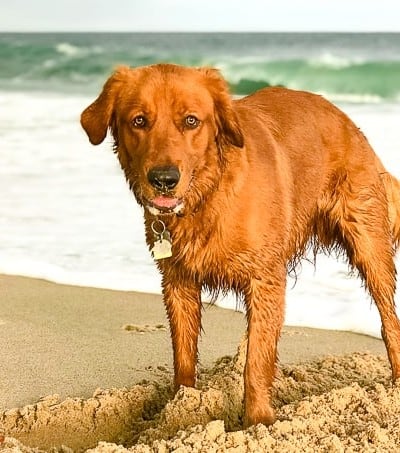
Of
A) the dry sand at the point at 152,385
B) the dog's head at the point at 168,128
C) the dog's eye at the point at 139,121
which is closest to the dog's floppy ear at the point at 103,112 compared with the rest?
the dog's head at the point at 168,128

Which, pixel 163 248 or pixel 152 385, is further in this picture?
pixel 152 385

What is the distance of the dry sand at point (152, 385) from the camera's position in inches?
128

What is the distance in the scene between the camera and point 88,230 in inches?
289

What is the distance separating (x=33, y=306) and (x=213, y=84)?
7.98 feet

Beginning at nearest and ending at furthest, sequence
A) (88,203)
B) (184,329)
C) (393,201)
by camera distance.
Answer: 1. (184,329)
2. (393,201)
3. (88,203)

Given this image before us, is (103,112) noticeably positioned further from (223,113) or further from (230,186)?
(230,186)

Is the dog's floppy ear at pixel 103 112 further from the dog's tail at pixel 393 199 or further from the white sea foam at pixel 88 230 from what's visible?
the white sea foam at pixel 88 230

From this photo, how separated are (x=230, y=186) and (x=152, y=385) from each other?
106cm

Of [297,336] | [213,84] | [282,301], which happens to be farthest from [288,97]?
[297,336]

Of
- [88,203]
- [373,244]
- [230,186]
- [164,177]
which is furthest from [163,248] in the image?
A: [88,203]

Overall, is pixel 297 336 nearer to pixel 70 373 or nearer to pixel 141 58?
pixel 70 373

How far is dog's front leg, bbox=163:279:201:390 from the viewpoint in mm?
3828

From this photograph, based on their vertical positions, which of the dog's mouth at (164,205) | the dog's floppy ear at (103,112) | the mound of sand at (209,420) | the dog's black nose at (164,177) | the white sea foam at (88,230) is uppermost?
the dog's floppy ear at (103,112)

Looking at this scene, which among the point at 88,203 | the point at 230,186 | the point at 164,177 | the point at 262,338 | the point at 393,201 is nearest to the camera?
the point at 164,177
